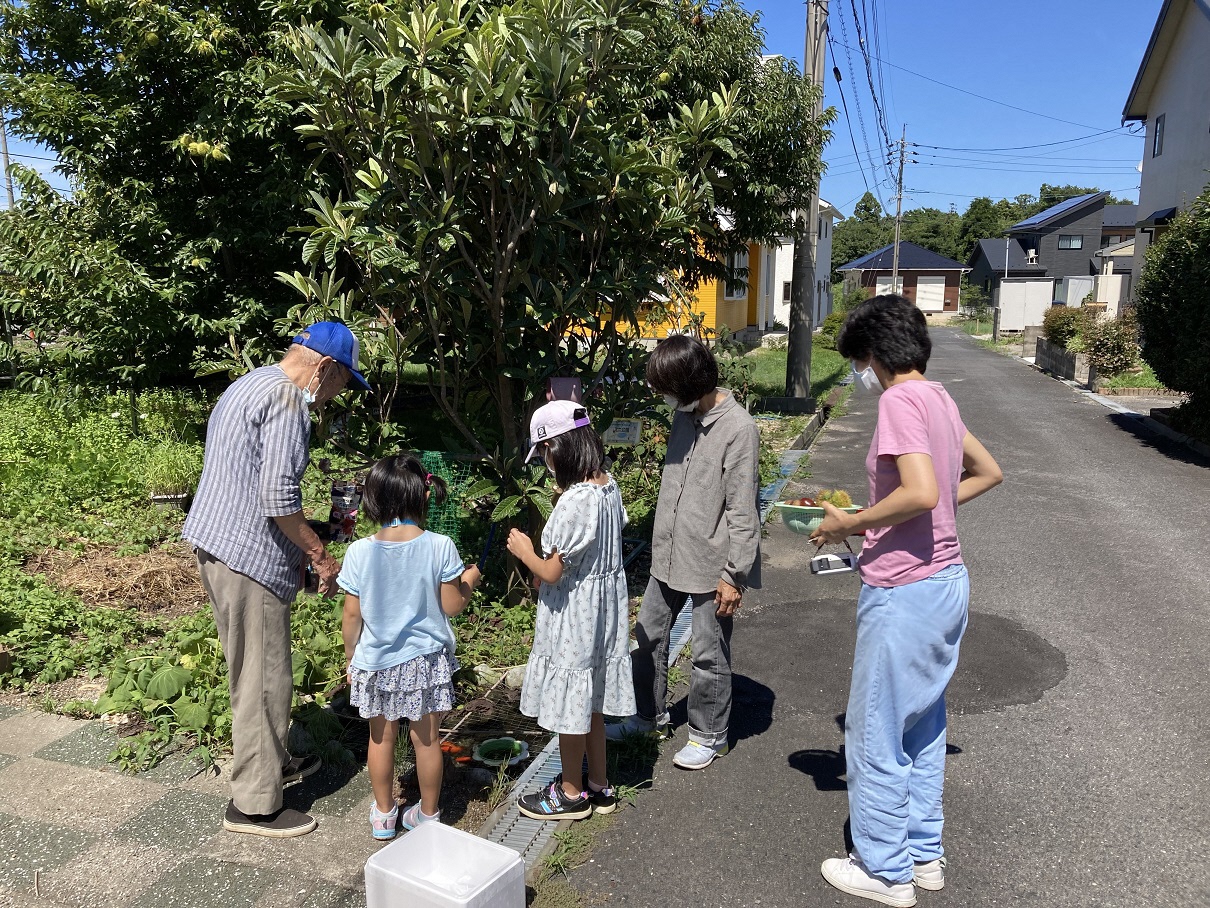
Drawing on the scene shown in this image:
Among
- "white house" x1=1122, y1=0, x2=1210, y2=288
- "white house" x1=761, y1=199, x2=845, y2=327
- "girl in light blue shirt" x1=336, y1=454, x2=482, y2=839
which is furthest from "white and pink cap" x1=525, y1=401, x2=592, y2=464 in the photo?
"white house" x1=761, y1=199, x2=845, y2=327

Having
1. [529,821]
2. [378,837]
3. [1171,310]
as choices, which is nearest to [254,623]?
[378,837]

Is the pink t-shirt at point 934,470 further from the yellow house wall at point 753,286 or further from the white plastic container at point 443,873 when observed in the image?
the yellow house wall at point 753,286

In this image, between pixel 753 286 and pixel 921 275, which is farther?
pixel 921 275

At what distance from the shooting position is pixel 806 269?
1425 cm

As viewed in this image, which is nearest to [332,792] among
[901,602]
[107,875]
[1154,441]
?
[107,875]

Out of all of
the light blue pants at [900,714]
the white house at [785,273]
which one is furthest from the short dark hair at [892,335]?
the white house at [785,273]

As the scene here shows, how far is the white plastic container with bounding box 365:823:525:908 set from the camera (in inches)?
95.2

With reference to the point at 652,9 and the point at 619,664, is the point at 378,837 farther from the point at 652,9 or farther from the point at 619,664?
the point at 652,9

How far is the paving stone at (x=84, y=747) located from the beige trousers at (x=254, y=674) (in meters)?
0.97

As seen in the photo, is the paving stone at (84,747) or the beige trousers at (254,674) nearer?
the beige trousers at (254,674)

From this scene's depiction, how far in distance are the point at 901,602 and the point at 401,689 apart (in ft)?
5.58

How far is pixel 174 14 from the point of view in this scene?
7.81 metres

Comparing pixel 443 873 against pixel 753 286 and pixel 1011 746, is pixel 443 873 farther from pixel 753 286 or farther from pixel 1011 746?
pixel 753 286

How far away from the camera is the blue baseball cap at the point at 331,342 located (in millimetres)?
3119
